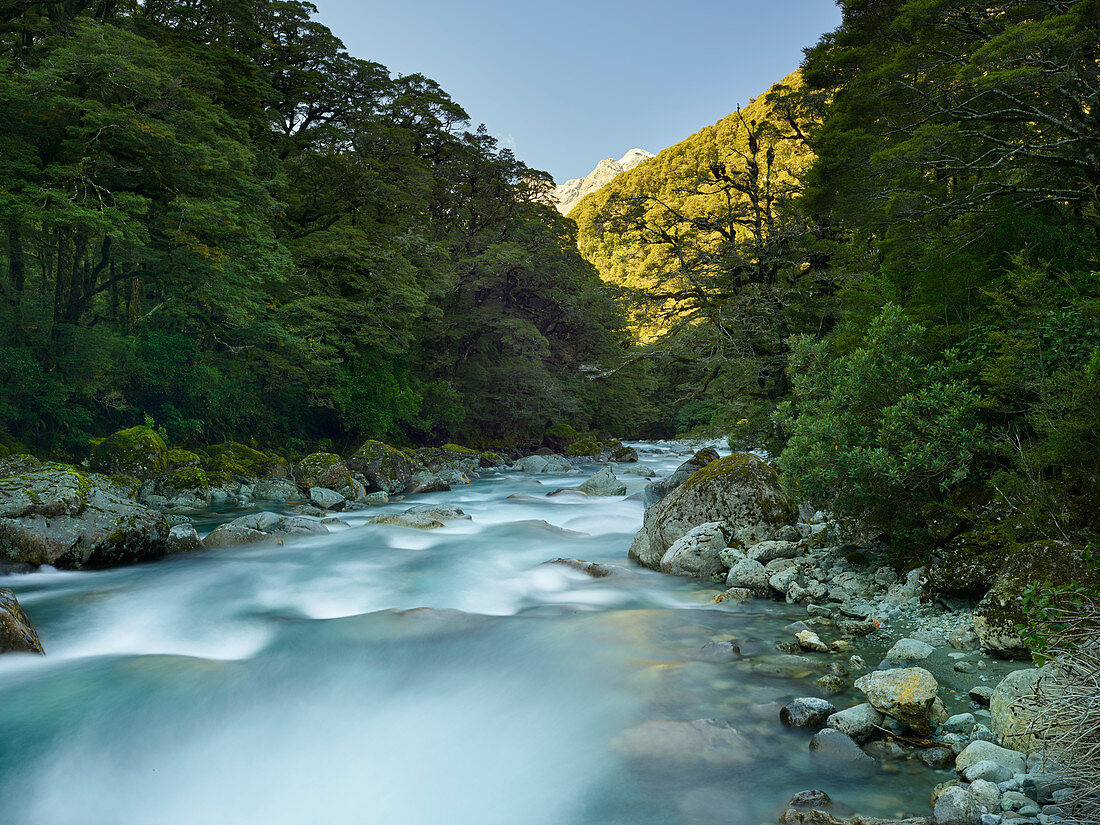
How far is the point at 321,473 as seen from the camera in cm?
1716

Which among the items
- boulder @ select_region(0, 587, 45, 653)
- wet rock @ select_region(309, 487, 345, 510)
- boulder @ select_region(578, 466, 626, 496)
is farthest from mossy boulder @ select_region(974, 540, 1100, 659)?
wet rock @ select_region(309, 487, 345, 510)

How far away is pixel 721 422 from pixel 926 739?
995 centimetres

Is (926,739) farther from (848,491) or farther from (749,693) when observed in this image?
(848,491)

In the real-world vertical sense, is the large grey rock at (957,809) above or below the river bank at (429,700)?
above

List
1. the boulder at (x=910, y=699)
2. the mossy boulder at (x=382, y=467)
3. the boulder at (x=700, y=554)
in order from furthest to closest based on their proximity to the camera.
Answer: the mossy boulder at (x=382, y=467) < the boulder at (x=700, y=554) < the boulder at (x=910, y=699)

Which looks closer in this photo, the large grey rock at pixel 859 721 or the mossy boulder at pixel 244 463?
the large grey rock at pixel 859 721

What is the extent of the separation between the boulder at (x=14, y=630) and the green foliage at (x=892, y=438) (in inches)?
319

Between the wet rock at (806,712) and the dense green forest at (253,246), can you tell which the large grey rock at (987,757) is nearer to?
the wet rock at (806,712)

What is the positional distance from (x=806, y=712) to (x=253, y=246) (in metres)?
18.2

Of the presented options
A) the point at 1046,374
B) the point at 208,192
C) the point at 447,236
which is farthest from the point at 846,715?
the point at 447,236

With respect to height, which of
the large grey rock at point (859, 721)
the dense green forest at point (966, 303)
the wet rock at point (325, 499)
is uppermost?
the dense green forest at point (966, 303)

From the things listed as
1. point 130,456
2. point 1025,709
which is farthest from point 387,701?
point 130,456

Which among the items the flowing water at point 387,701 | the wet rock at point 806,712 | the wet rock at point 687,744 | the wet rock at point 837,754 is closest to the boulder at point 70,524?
the flowing water at point 387,701

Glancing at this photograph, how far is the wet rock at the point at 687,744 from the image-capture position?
3791mm
